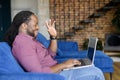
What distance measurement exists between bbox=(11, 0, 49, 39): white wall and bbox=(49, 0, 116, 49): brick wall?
177 millimetres

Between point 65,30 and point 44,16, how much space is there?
756 millimetres

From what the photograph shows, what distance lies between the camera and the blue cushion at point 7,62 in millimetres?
2463

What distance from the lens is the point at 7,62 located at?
97.7 inches

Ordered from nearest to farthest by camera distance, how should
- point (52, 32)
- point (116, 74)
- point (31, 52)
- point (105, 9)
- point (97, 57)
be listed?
point (31, 52) → point (52, 32) → point (97, 57) → point (116, 74) → point (105, 9)

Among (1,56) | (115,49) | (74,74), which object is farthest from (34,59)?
(115,49)

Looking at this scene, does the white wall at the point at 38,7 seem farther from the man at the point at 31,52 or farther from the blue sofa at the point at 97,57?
the man at the point at 31,52

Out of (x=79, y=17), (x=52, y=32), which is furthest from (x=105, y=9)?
(x=52, y=32)

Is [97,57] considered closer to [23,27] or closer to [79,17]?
[23,27]

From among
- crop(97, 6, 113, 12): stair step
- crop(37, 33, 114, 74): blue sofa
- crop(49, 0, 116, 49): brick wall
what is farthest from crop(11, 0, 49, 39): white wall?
crop(37, 33, 114, 74): blue sofa

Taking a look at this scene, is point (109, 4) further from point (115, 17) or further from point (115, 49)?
point (115, 49)

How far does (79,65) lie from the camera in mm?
2818

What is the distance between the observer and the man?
8.00ft

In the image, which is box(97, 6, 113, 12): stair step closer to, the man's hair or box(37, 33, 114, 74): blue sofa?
box(37, 33, 114, 74): blue sofa

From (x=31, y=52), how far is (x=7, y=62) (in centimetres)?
23
